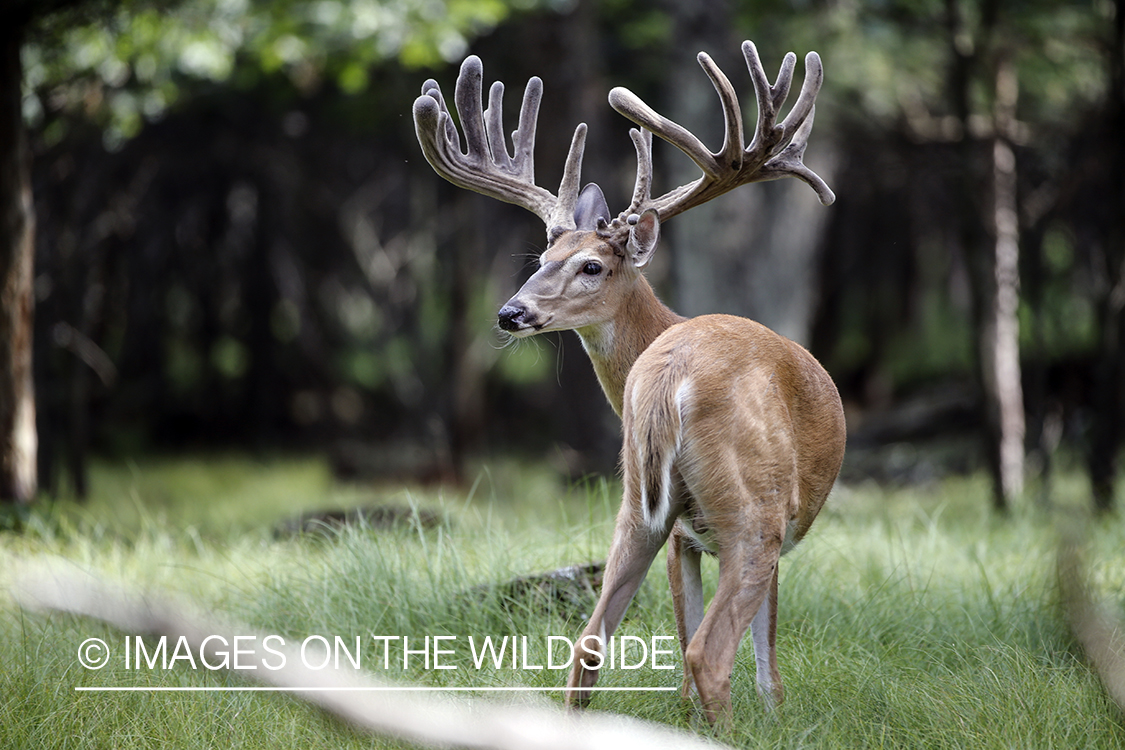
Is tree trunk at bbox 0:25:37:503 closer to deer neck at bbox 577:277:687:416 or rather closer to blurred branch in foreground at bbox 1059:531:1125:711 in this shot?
deer neck at bbox 577:277:687:416

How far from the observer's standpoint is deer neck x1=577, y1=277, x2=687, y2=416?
3.80 m

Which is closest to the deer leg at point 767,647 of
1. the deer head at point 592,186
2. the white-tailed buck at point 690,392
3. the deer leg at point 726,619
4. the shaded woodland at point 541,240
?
the white-tailed buck at point 690,392

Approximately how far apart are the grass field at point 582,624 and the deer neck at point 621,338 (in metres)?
0.94

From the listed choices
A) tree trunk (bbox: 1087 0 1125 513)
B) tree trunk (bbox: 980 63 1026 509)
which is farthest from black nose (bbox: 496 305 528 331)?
tree trunk (bbox: 980 63 1026 509)

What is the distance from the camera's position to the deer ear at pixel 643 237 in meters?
3.78

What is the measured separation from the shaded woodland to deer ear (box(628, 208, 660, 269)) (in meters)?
0.73

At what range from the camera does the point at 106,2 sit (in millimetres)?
6469

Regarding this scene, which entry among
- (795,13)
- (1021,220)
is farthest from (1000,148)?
(795,13)

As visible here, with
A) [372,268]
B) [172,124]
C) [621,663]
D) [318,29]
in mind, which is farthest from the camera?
[372,268]

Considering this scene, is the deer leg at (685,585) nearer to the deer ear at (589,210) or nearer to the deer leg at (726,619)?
the deer leg at (726,619)

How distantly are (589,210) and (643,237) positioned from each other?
0.43 meters

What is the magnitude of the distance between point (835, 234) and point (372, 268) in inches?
246

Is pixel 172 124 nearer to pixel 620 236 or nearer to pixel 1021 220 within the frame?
pixel 1021 220

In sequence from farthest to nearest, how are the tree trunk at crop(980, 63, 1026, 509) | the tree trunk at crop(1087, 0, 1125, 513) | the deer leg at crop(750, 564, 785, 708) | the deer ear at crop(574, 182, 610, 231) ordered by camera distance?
the tree trunk at crop(980, 63, 1026, 509)
the tree trunk at crop(1087, 0, 1125, 513)
the deer ear at crop(574, 182, 610, 231)
the deer leg at crop(750, 564, 785, 708)
